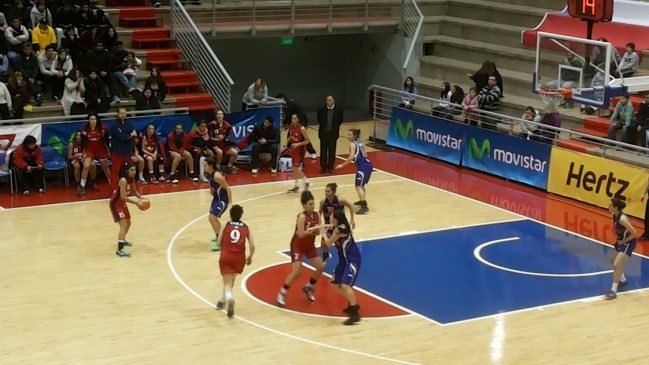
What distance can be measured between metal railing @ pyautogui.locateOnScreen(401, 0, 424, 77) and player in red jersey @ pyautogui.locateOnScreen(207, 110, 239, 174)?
800cm

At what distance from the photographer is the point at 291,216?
63.4ft

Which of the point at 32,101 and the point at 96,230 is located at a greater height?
the point at 32,101

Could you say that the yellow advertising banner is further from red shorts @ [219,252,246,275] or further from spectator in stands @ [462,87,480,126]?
red shorts @ [219,252,246,275]

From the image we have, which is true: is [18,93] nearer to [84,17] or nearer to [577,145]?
[84,17]

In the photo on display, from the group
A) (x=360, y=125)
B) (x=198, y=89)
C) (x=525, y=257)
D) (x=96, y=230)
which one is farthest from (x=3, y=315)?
(x=360, y=125)

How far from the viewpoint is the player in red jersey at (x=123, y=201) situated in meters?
16.1

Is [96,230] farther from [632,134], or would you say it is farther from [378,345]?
[632,134]

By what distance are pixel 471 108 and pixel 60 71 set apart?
9008 mm

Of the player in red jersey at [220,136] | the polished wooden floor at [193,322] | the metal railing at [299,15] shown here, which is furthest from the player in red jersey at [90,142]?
the metal railing at [299,15]

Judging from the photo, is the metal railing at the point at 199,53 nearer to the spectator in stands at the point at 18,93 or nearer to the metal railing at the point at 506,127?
the metal railing at the point at 506,127

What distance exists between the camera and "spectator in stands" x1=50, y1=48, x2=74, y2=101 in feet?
74.7

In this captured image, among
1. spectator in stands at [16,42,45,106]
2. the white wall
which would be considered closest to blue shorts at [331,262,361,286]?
spectator in stands at [16,42,45,106]

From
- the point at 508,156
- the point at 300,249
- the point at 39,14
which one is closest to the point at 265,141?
the point at 508,156

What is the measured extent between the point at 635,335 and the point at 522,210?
677 centimetres
